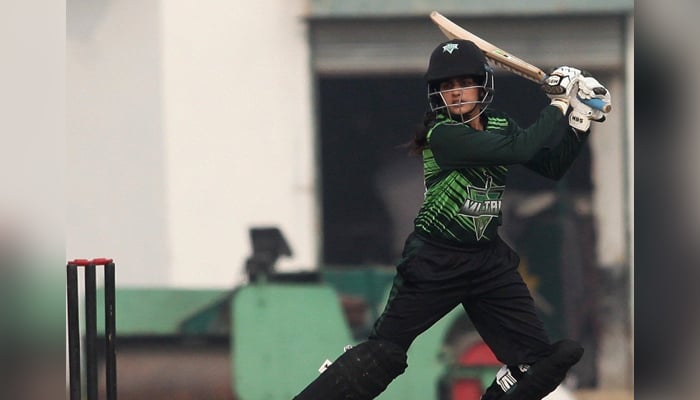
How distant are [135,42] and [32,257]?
7.78 feet

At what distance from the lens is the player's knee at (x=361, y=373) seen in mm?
4805

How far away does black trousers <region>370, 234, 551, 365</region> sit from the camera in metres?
4.83

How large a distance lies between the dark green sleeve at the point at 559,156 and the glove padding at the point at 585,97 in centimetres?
6

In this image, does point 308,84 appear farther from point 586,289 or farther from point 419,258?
point 419,258

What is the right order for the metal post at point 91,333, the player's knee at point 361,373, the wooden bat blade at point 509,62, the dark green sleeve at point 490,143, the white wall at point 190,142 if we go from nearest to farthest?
the dark green sleeve at point 490,143
the player's knee at point 361,373
the metal post at point 91,333
the wooden bat blade at point 509,62
the white wall at point 190,142

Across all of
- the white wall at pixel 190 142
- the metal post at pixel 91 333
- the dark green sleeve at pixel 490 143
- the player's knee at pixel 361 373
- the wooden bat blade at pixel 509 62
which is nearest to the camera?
the dark green sleeve at pixel 490 143

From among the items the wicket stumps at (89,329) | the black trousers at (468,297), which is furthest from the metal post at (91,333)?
the black trousers at (468,297)

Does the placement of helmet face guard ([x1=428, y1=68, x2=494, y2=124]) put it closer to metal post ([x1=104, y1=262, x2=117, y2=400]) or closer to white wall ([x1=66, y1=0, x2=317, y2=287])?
metal post ([x1=104, y1=262, x2=117, y2=400])

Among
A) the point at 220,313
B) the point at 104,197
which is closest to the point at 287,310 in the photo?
the point at 220,313

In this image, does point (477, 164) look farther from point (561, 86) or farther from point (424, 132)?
point (561, 86)

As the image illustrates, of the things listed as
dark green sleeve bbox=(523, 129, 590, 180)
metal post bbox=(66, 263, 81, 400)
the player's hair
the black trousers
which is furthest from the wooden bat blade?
metal post bbox=(66, 263, 81, 400)

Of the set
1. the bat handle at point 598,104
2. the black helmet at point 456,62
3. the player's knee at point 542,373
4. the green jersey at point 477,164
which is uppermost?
the black helmet at point 456,62

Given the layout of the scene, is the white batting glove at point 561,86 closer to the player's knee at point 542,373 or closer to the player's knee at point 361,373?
the player's knee at point 542,373

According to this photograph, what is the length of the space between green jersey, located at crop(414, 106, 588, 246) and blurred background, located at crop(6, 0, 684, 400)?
6.54ft
